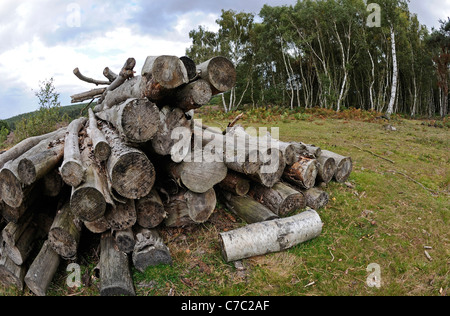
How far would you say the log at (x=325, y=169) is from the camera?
616cm

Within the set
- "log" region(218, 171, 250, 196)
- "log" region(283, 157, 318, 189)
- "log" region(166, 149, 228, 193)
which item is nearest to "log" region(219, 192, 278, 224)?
"log" region(218, 171, 250, 196)

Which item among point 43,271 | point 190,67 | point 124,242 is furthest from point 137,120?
point 43,271

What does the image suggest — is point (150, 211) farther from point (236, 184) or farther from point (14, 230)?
point (14, 230)

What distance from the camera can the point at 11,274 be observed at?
4.00 metres

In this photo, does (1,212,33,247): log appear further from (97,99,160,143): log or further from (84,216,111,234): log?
(97,99,160,143): log

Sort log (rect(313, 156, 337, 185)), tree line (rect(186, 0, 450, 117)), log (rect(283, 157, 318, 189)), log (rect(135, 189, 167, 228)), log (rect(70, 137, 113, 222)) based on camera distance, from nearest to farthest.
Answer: log (rect(70, 137, 113, 222)), log (rect(135, 189, 167, 228)), log (rect(283, 157, 318, 189)), log (rect(313, 156, 337, 185)), tree line (rect(186, 0, 450, 117))

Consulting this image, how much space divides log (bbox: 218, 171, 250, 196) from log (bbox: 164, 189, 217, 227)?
551 mm

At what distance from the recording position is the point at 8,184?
4086 millimetres

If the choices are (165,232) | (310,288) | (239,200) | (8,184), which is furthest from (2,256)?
(310,288)

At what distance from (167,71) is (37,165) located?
2.23 meters

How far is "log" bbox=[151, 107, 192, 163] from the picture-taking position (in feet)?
14.6

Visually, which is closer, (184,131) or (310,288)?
(310,288)
